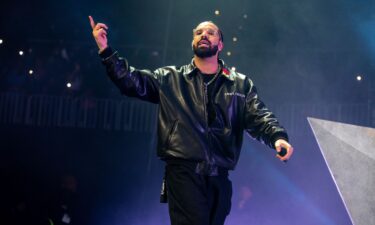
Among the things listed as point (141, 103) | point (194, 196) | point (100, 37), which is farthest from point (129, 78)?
point (141, 103)

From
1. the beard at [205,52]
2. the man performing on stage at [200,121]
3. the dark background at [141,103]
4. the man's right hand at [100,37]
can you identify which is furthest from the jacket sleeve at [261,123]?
the dark background at [141,103]

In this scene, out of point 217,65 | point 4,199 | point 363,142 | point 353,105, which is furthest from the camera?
point 4,199

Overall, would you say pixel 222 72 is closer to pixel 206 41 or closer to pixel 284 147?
pixel 206 41

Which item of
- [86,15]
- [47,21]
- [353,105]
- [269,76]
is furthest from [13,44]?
[353,105]

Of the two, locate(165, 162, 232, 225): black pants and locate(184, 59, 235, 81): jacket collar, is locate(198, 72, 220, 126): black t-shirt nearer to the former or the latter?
locate(184, 59, 235, 81): jacket collar

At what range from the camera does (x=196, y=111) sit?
96.6 inches

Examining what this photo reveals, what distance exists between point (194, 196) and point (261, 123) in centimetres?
57

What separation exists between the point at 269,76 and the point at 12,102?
365cm

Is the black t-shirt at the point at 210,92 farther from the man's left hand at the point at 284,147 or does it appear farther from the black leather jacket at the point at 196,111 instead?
the man's left hand at the point at 284,147

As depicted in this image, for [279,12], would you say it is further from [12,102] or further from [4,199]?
[4,199]

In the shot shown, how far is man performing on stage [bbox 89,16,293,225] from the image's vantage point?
7.54ft

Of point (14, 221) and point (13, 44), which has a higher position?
point (13, 44)

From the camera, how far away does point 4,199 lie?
6570mm

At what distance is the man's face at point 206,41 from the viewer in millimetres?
2594
